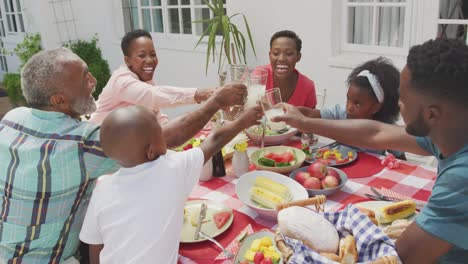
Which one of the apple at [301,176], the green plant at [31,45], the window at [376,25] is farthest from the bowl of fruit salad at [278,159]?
the green plant at [31,45]

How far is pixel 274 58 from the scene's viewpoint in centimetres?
302

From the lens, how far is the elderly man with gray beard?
1434 millimetres

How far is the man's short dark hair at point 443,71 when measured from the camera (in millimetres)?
1143

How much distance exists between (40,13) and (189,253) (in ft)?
21.6

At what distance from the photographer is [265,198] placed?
63.9 inches

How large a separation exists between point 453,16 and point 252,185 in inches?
109

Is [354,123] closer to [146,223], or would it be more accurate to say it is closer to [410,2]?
[146,223]

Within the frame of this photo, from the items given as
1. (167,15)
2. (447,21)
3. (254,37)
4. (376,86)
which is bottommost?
(376,86)

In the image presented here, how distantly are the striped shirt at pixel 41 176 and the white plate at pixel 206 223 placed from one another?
1.20 ft

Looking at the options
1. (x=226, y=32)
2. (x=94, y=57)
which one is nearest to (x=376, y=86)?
(x=226, y=32)

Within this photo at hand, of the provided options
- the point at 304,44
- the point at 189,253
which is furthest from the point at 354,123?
the point at 304,44

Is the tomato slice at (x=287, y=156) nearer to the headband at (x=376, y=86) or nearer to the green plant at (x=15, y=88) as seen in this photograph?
the headband at (x=376, y=86)

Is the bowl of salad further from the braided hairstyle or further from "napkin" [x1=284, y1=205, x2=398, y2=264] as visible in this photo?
"napkin" [x1=284, y1=205, x2=398, y2=264]

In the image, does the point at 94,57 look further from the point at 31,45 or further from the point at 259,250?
the point at 259,250
